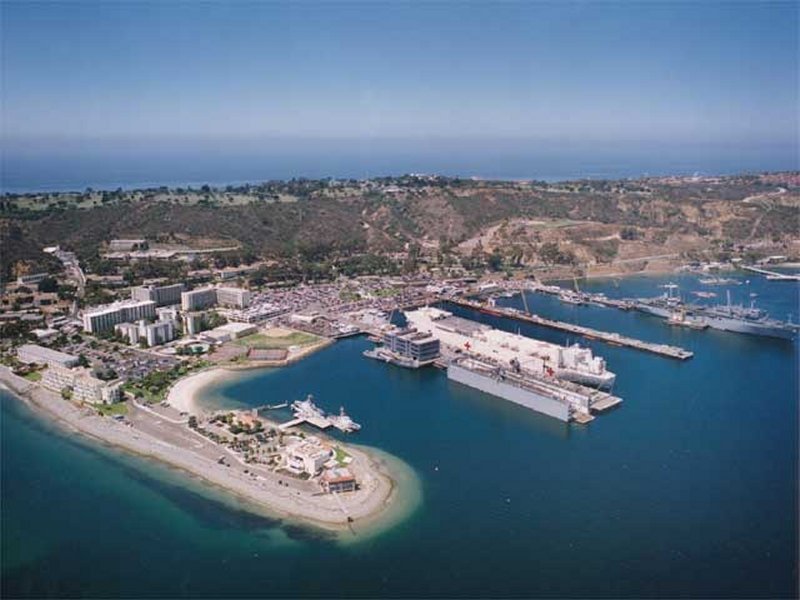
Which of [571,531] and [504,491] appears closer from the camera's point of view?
[571,531]

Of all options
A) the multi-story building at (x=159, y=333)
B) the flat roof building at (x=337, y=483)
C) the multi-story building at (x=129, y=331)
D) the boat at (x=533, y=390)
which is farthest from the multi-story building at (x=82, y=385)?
the boat at (x=533, y=390)

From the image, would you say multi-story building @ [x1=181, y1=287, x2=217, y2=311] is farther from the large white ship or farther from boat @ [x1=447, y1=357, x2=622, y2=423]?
boat @ [x1=447, y1=357, x2=622, y2=423]

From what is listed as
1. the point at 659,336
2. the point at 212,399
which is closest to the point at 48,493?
the point at 212,399

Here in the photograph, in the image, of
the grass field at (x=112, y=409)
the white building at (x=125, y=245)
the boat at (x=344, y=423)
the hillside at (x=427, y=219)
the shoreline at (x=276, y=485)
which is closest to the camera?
the shoreline at (x=276, y=485)

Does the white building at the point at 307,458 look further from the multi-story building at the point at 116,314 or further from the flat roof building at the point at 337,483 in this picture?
the multi-story building at the point at 116,314

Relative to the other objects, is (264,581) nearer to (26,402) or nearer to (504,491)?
(504,491)

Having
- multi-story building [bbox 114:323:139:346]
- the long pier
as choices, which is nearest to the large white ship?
the long pier
